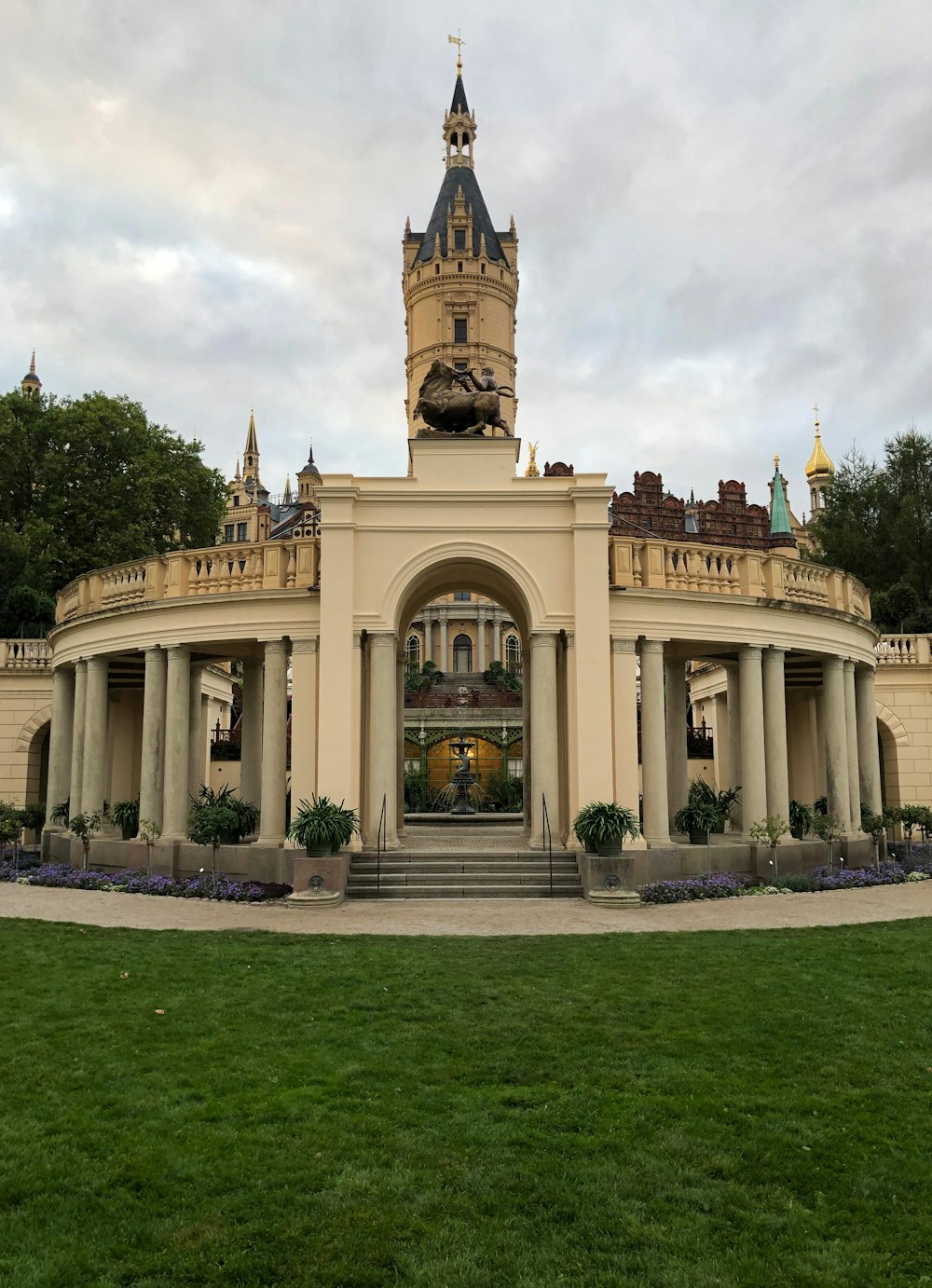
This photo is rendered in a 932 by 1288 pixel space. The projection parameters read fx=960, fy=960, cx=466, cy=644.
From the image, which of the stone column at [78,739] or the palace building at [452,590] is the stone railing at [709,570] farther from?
the stone column at [78,739]

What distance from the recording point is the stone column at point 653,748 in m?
19.7

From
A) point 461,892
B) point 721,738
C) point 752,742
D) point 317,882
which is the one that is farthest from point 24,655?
point 721,738

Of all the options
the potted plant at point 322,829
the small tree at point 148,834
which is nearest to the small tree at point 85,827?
the small tree at point 148,834

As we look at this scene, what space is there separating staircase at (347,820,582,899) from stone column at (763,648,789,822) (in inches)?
198

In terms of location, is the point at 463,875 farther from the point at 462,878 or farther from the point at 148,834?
the point at 148,834

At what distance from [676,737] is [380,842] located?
10.1m

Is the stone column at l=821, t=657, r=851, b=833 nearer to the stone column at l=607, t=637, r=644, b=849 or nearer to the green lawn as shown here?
the stone column at l=607, t=637, r=644, b=849

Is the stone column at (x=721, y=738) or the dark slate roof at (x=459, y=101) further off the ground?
the dark slate roof at (x=459, y=101)

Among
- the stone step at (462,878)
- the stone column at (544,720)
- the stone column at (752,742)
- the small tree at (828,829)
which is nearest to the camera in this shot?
the stone step at (462,878)

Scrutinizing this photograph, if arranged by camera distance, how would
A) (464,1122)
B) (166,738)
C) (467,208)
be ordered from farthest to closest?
(467,208) → (166,738) → (464,1122)

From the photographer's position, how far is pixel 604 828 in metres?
17.4

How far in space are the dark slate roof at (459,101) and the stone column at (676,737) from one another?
266 ft

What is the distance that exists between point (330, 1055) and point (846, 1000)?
5.43m

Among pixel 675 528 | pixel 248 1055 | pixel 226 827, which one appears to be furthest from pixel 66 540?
pixel 675 528
